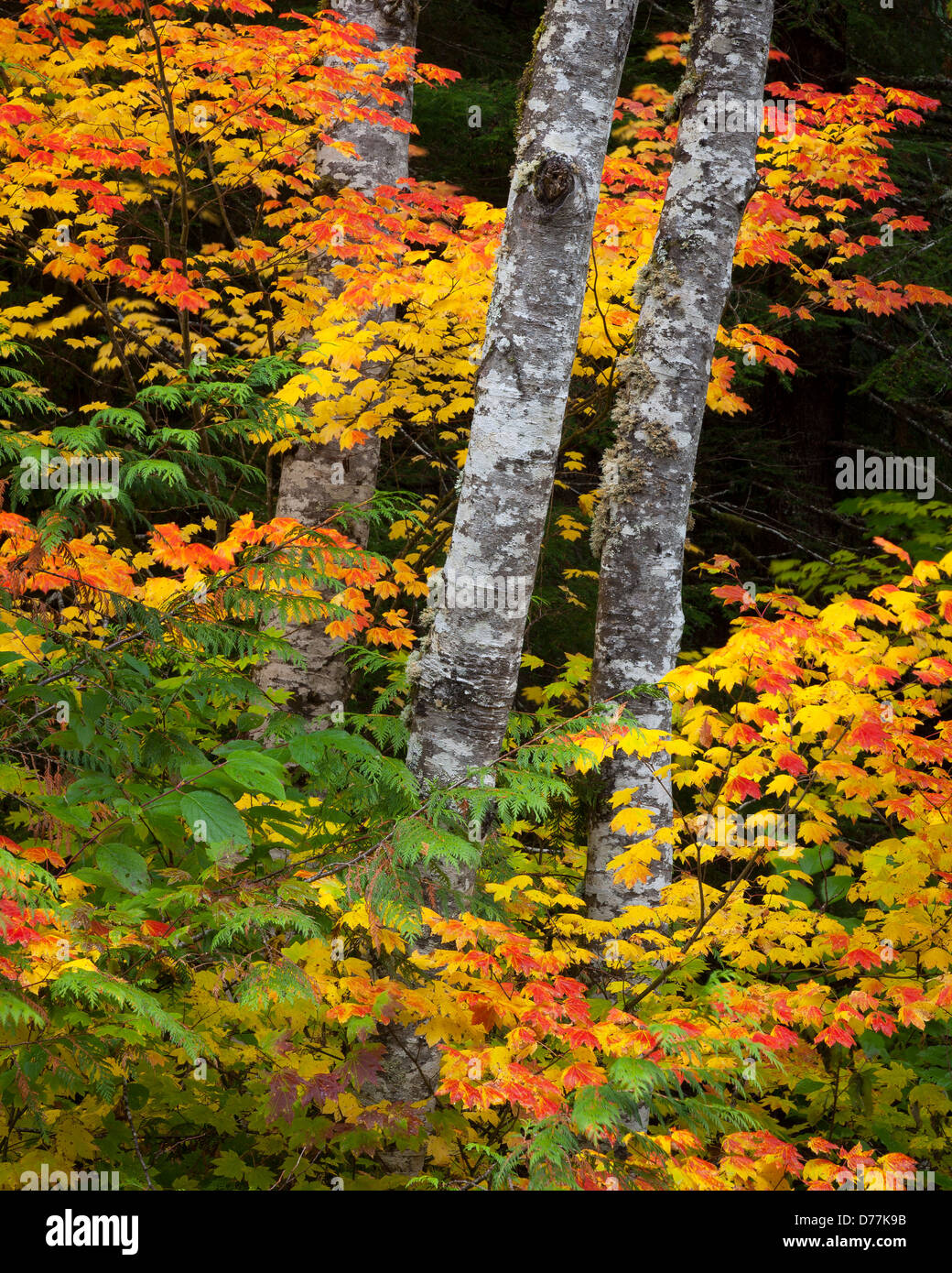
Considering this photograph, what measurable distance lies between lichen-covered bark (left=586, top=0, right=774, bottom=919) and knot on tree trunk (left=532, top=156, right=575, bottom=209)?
47.1 inches

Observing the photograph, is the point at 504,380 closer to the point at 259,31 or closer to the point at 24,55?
the point at 259,31

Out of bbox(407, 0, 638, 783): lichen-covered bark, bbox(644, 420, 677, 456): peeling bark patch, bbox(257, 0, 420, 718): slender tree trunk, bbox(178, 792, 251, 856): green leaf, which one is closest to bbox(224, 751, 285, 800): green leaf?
bbox(178, 792, 251, 856): green leaf

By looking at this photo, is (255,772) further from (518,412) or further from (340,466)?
(340,466)

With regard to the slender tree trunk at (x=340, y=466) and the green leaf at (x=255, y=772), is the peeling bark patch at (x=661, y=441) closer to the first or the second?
the slender tree trunk at (x=340, y=466)

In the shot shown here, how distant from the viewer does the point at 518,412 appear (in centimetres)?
321

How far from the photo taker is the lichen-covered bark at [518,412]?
320 centimetres

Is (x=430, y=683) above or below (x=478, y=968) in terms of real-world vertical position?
above

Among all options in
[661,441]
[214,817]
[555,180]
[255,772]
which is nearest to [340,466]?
[661,441]

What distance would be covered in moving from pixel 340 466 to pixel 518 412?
2305 mm

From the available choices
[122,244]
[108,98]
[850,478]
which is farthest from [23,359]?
[850,478]

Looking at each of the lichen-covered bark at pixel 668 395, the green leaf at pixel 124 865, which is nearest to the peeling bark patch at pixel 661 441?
the lichen-covered bark at pixel 668 395

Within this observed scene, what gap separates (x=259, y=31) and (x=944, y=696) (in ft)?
15.7

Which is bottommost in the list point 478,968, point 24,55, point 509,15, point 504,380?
point 478,968

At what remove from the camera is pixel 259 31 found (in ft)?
16.9
